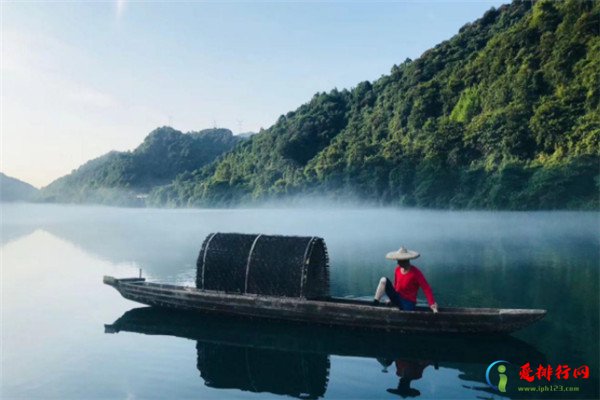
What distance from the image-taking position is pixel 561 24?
2731 inches

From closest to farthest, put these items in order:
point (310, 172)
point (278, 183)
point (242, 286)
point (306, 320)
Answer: point (306, 320) → point (242, 286) → point (310, 172) → point (278, 183)

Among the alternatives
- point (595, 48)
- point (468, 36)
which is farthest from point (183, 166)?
point (595, 48)

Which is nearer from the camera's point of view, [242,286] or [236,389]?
[236,389]

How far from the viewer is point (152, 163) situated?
550ft

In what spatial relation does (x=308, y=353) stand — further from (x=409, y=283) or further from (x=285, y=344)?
(x=409, y=283)

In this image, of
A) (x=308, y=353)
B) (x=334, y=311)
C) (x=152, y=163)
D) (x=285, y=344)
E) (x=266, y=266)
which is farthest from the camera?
(x=152, y=163)

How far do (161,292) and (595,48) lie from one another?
6382 centimetres

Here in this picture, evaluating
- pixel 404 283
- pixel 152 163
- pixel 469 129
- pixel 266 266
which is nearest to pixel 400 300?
pixel 404 283

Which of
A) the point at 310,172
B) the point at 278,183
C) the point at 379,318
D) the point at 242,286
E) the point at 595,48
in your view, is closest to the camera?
the point at 379,318

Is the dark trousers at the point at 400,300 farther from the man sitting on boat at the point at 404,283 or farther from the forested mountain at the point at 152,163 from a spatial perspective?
the forested mountain at the point at 152,163

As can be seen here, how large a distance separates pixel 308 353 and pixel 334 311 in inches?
63.4

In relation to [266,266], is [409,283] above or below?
below

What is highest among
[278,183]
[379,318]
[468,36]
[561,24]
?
[468,36]

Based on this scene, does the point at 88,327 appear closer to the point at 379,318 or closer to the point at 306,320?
the point at 306,320
